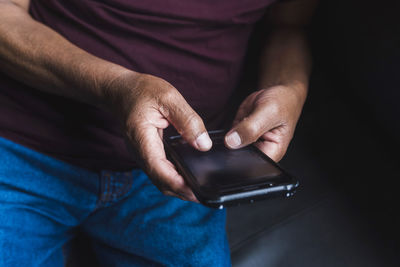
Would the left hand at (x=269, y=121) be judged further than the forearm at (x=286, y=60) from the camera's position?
No

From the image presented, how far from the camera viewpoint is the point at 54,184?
64cm

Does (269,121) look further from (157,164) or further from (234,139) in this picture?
(157,164)

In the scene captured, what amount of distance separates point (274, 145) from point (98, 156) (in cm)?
34

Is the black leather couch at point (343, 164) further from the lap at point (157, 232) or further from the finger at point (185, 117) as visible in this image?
the finger at point (185, 117)

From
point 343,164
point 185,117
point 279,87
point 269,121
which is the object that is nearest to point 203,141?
point 185,117

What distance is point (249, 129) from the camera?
53 centimetres

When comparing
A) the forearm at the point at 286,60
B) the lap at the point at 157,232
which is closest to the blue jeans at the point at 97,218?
the lap at the point at 157,232

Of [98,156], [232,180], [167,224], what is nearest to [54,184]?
[98,156]

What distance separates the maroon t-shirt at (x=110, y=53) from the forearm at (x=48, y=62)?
44mm

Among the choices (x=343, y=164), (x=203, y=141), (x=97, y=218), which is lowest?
(x=97, y=218)

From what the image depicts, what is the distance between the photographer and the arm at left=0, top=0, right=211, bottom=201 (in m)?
0.48

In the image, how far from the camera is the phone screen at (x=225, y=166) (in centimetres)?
47

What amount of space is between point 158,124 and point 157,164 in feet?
0.20

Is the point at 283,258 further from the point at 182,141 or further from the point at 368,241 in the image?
the point at 182,141
